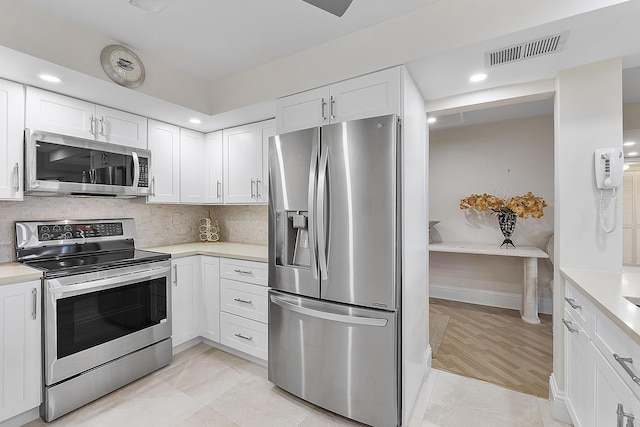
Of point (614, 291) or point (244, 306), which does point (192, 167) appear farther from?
point (614, 291)

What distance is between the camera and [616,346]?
3.69ft

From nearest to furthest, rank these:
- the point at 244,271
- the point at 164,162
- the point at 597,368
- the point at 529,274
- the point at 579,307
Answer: the point at 597,368 → the point at 579,307 → the point at 244,271 → the point at 164,162 → the point at 529,274

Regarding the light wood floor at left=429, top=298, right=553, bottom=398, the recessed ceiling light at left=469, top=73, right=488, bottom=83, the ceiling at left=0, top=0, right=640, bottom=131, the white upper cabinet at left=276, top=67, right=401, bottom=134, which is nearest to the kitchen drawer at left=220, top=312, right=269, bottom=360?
the light wood floor at left=429, top=298, right=553, bottom=398

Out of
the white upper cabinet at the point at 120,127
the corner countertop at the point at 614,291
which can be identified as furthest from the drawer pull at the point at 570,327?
the white upper cabinet at the point at 120,127

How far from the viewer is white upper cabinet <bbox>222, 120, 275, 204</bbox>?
2.87 meters

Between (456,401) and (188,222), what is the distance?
3.11m

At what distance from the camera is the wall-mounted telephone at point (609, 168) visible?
67.1 inches

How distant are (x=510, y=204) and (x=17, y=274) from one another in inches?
176

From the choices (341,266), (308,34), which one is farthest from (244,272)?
(308,34)

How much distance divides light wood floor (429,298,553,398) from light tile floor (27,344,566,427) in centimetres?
17

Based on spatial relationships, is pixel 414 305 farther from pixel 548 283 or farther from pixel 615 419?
pixel 548 283

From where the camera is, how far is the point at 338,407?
189 cm

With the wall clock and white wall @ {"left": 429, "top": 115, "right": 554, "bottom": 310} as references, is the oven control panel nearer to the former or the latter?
the wall clock

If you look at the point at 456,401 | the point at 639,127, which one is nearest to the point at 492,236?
the point at 639,127
